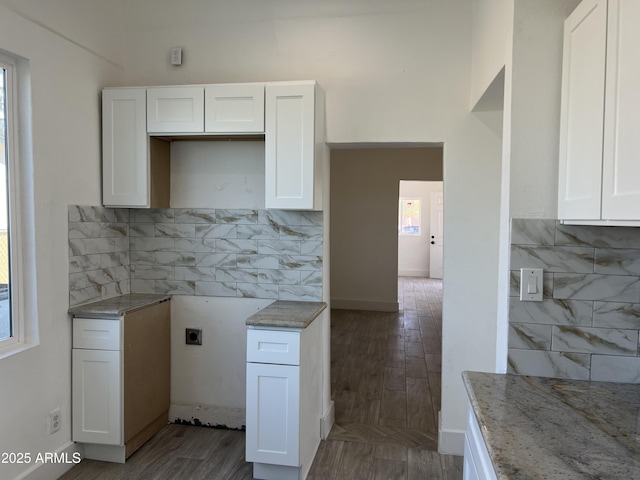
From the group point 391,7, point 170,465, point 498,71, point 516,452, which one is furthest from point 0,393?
point 391,7

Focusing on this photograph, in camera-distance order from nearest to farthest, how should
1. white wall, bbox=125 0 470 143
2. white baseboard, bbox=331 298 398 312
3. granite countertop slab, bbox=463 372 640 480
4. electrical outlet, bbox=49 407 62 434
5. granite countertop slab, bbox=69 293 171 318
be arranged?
granite countertop slab, bbox=463 372 640 480
electrical outlet, bbox=49 407 62 434
granite countertop slab, bbox=69 293 171 318
white wall, bbox=125 0 470 143
white baseboard, bbox=331 298 398 312

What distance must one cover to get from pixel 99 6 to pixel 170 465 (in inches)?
111

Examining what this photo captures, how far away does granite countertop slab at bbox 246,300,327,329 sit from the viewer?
2492mm

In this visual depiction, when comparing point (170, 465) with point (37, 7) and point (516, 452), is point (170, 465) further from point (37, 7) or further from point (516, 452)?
point (37, 7)

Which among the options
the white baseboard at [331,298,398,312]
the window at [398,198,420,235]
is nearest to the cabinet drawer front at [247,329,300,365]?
the white baseboard at [331,298,398,312]

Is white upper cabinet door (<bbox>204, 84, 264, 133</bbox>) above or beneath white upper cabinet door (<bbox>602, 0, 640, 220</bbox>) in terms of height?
above

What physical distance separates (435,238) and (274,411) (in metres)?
8.76

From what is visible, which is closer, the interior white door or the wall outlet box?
the wall outlet box

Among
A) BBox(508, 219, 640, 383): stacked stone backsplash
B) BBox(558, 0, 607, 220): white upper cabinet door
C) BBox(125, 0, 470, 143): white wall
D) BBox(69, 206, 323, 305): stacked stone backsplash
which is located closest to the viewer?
BBox(558, 0, 607, 220): white upper cabinet door

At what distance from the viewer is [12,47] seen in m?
2.27

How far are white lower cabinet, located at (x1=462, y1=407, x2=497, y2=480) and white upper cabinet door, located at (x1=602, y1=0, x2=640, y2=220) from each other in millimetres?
787

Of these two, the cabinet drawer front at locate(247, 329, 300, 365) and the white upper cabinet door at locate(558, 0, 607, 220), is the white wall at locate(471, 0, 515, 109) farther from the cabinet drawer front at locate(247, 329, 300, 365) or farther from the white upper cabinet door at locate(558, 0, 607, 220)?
the cabinet drawer front at locate(247, 329, 300, 365)

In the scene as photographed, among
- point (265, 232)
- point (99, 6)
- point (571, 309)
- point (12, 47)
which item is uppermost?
point (99, 6)

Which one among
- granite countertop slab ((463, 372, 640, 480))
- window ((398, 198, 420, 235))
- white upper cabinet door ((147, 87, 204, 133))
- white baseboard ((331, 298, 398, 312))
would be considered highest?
white upper cabinet door ((147, 87, 204, 133))
